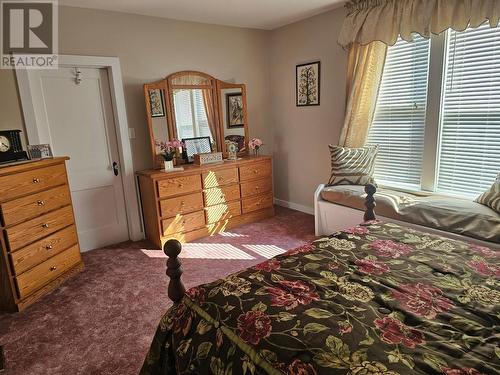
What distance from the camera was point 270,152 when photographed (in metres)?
4.87

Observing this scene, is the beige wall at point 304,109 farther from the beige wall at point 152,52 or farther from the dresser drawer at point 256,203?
the dresser drawer at point 256,203

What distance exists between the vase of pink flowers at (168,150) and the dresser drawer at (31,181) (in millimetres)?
1026

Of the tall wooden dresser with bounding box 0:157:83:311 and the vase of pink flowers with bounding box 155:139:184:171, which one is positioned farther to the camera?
the vase of pink flowers with bounding box 155:139:184:171

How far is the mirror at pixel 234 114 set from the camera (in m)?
4.13

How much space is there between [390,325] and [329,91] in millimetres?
3237

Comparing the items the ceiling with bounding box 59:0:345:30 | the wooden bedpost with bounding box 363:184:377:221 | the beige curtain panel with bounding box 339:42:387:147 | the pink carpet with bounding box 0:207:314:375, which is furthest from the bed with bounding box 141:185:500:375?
the ceiling with bounding box 59:0:345:30

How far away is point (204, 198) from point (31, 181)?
67.5 inches

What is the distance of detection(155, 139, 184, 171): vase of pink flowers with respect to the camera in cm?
355

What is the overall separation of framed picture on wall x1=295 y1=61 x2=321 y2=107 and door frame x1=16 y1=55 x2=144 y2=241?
2190 mm

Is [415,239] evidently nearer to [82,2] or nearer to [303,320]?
[303,320]

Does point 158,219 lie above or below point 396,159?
below

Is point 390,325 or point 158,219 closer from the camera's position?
point 390,325

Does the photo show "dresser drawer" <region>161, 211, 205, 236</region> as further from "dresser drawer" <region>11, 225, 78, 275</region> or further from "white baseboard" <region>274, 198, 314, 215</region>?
"white baseboard" <region>274, 198, 314, 215</region>

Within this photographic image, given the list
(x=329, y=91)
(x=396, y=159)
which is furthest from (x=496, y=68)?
(x=329, y=91)
